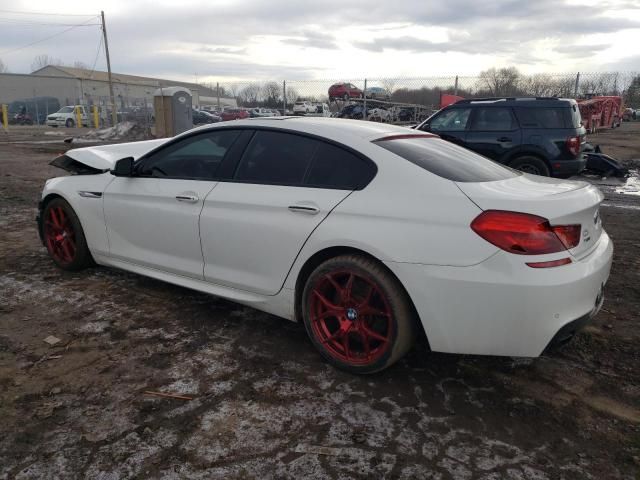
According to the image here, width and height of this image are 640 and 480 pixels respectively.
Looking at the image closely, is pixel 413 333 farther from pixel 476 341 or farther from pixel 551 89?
pixel 551 89

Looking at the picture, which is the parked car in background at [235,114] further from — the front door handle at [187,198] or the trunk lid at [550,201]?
the trunk lid at [550,201]

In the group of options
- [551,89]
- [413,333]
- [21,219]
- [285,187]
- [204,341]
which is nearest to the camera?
[413,333]

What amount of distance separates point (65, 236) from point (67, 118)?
34055 millimetres

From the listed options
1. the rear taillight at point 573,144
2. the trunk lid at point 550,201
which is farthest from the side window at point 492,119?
the trunk lid at point 550,201

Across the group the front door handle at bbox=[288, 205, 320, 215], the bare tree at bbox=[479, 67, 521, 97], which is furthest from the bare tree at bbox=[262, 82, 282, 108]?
the front door handle at bbox=[288, 205, 320, 215]

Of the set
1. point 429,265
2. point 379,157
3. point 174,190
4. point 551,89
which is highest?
point 551,89

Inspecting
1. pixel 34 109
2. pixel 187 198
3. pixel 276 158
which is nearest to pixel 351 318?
pixel 276 158

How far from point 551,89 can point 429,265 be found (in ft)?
75.6

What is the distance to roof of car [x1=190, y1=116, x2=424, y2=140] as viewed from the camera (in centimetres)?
312

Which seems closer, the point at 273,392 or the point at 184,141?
the point at 273,392

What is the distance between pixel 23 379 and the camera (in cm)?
283

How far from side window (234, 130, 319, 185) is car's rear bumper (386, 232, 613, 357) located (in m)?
0.94

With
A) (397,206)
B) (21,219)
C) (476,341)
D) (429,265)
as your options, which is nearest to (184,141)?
(397,206)

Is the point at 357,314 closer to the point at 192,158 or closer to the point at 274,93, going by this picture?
the point at 192,158
